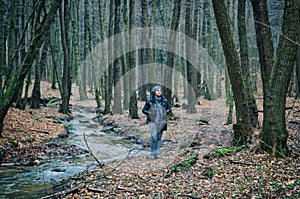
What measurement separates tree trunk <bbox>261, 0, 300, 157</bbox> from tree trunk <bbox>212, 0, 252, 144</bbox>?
948 millimetres

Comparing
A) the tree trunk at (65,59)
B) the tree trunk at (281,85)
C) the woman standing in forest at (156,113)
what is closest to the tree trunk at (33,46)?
the woman standing in forest at (156,113)

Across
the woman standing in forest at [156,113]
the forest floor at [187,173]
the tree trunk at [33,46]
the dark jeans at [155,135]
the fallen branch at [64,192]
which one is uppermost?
the tree trunk at [33,46]

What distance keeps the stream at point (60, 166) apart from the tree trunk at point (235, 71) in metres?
3.12

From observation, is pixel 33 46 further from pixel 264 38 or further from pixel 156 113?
pixel 264 38

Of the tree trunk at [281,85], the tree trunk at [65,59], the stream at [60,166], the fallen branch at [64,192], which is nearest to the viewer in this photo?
the fallen branch at [64,192]

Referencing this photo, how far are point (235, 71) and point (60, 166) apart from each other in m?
5.62

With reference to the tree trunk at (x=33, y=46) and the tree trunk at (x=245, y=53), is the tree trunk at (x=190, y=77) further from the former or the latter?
the tree trunk at (x=33, y=46)

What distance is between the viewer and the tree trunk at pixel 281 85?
22.2ft

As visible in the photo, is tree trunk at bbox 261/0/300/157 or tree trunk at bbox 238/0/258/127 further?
tree trunk at bbox 238/0/258/127

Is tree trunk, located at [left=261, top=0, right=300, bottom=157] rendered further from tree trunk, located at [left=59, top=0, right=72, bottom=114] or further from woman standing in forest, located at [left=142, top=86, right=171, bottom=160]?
tree trunk, located at [left=59, top=0, right=72, bottom=114]

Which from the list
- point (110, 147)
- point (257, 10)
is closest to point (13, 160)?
point (110, 147)

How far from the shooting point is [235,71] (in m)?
8.11

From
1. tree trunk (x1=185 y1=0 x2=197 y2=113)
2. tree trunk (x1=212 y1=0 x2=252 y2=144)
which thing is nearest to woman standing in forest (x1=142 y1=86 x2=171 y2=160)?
tree trunk (x1=212 y1=0 x2=252 y2=144)

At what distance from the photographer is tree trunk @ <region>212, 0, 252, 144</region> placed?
794 centimetres
